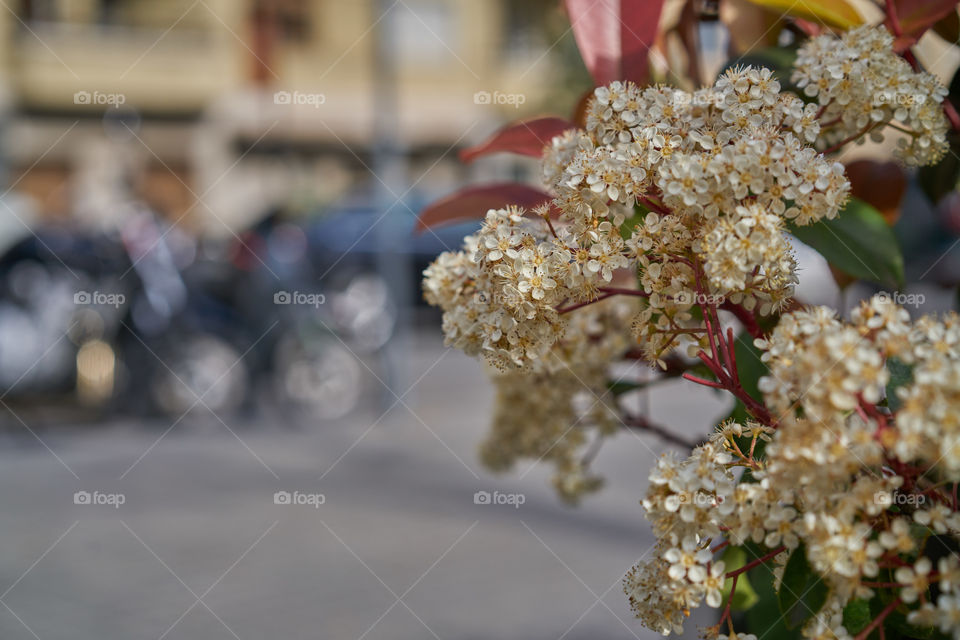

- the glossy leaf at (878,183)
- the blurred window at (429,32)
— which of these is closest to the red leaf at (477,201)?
the glossy leaf at (878,183)

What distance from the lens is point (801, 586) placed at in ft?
2.46

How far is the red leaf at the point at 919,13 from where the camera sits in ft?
3.18

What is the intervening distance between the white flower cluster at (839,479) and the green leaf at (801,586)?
16 millimetres

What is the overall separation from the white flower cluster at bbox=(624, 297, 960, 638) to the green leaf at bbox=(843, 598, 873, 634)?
26mm

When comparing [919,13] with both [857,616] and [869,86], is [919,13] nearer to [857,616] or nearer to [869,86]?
[869,86]

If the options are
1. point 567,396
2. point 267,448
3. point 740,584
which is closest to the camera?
point 740,584

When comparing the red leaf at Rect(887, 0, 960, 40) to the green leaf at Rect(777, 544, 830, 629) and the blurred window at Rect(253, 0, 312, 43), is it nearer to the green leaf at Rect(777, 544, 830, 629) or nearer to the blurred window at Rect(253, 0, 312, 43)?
the green leaf at Rect(777, 544, 830, 629)

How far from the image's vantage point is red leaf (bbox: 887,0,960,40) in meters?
0.97

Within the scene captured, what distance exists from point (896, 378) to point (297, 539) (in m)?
3.35

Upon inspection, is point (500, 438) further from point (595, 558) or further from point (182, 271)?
point (182, 271)

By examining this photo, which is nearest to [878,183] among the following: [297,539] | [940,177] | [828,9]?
[940,177]

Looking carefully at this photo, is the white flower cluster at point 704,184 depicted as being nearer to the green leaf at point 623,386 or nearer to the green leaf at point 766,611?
the green leaf at point 766,611

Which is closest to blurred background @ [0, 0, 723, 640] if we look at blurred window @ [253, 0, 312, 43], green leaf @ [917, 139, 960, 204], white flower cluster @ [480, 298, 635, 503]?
white flower cluster @ [480, 298, 635, 503]

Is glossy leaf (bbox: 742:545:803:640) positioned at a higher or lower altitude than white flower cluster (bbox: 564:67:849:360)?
lower
